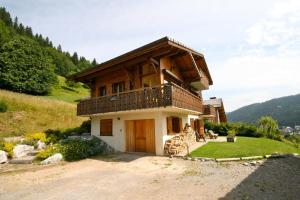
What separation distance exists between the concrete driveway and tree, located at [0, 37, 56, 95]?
→ 3029cm

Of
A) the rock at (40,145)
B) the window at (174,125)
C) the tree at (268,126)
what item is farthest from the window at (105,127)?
the tree at (268,126)

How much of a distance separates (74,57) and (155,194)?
90.1 metres

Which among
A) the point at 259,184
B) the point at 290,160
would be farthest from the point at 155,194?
the point at 290,160

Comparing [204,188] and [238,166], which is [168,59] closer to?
[238,166]

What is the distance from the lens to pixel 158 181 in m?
8.95

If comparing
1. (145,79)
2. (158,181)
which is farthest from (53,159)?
(145,79)

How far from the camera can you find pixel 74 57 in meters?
88.9

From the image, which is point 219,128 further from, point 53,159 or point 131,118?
point 53,159

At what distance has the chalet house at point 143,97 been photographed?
14.0 meters

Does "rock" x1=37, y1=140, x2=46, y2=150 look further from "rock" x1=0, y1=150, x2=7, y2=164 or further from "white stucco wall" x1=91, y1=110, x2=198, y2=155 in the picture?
"white stucco wall" x1=91, y1=110, x2=198, y2=155

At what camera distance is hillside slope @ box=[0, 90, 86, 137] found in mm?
22522

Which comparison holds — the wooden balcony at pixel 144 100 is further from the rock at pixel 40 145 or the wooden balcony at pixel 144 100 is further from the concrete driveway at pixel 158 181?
the rock at pixel 40 145

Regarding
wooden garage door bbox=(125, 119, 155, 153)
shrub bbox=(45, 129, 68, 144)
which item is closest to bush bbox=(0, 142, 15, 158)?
shrub bbox=(45, 129, 68, 144)

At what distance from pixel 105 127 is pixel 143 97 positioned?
6408mm
